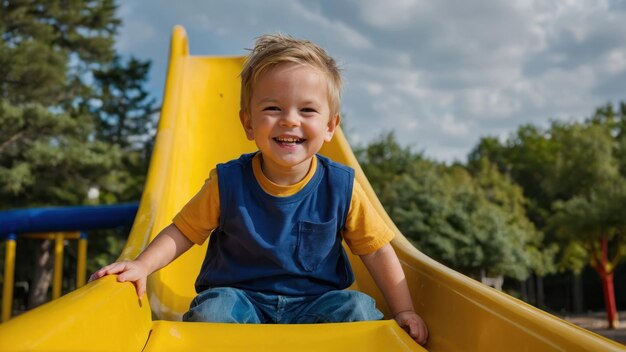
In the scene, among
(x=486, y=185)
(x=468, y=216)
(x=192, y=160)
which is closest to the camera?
(x=192, y=160)

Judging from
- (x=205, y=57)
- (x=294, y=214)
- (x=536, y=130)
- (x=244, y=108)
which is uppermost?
(x=536, y=130)

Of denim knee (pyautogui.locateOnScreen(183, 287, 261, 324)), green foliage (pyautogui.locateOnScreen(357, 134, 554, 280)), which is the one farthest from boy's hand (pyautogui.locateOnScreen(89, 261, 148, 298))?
green foliage (pyautogui.locateOnScreen(357, 134, 554, 280))

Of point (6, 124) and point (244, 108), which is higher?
point (6, 124)

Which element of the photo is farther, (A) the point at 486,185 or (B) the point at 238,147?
(A) the point at 486,185

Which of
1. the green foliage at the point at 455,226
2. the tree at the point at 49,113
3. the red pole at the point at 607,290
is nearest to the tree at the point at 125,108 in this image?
the tree at the point at 49,113

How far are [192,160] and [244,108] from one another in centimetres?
169

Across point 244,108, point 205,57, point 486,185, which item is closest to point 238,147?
point 205,57

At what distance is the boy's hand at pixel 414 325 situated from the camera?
4.76ft

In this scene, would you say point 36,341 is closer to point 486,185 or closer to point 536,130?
point 486,185

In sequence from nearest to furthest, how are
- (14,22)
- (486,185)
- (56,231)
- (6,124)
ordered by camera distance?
1. (56,231)
2. (6,124)
3. (14,22)
4. (486,185)

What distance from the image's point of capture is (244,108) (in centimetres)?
160

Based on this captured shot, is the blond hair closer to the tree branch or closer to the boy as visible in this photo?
the boy

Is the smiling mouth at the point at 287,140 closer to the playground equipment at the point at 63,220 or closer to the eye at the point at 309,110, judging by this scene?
the eye at the point at 309,110

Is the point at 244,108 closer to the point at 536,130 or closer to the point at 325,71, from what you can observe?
the point at 325,71
